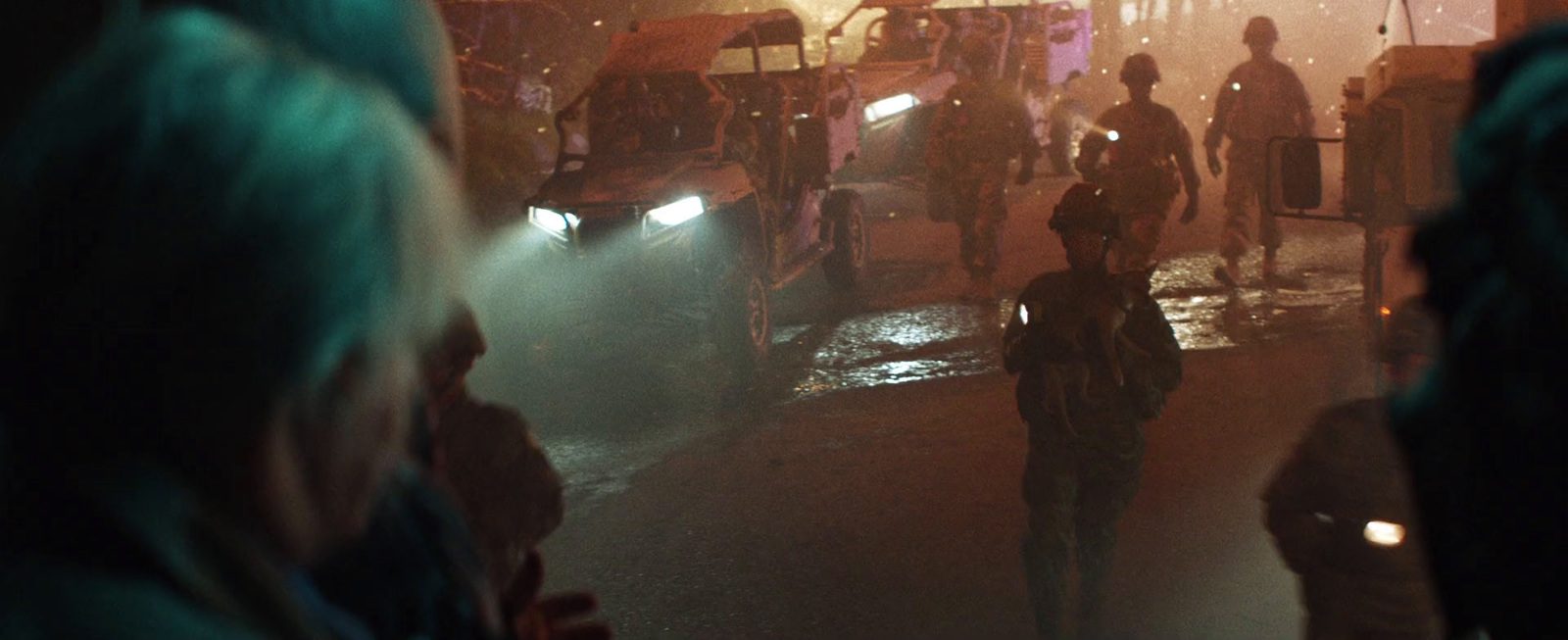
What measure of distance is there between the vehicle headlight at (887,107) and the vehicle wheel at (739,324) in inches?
249

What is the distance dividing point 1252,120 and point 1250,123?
4 centimetres

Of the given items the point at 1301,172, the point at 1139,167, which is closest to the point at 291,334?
the point at 1301,172

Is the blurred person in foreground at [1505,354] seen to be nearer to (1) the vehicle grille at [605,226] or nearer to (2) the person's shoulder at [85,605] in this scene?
(2) the person's shoulder at [85,605]

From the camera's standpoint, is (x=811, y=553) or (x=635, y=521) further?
(x=635, y=521)

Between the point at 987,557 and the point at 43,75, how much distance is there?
4.72 meters

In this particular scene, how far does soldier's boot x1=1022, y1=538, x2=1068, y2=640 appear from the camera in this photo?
4.44 meters

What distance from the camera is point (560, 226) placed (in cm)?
841

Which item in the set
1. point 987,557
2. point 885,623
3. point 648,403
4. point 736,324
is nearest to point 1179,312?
point 736,324

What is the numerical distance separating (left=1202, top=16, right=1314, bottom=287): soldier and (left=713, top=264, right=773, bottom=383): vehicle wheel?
4.15 metres

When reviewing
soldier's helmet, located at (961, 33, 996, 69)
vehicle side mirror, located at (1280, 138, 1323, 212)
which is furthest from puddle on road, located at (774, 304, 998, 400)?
vehicle side mirror, located at (1280, 138, 1323, 212)

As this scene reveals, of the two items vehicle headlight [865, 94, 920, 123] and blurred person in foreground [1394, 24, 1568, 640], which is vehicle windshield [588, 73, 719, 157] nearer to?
vehicle headlight [865, 94, 920, 123]

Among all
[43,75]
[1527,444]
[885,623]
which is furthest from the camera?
[885,623]

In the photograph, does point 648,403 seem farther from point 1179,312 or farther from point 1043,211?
point 1043,211

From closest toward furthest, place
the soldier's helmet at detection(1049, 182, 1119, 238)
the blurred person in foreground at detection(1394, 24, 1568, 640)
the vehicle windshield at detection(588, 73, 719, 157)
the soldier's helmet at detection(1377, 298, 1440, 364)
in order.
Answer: the blurred person in foreground at detection(1394, 24, 1568, 640), the soldier's helmet at detection(1377, 298, 1440, 364), the soldier's helmet at detection(1049, 182, 1119, 238), the vehicle windshield at detection(588, 73, 719, 157)
